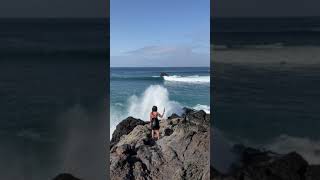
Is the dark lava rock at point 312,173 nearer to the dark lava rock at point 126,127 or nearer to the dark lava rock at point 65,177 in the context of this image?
the dark lava rock at point 65,177

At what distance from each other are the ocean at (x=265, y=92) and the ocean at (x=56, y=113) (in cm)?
155

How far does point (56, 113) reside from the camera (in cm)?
642

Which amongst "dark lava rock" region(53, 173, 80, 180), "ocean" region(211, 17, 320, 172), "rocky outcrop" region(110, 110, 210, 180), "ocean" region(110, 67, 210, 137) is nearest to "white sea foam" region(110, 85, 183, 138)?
"ocean" region(110, 67, 210, 137)

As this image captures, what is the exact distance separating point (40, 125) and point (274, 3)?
350 cm

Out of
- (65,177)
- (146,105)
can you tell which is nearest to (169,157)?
(65,177)

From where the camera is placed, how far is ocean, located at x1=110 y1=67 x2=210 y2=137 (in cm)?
2147

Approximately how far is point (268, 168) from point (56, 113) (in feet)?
9.70

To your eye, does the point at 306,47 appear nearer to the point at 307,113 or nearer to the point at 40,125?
the point at 307,113

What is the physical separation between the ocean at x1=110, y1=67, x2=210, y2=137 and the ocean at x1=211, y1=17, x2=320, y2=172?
11.1 meters

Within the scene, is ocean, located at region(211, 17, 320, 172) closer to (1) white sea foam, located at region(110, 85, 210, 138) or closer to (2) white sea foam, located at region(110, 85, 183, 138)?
(2) white sea foam, located at region(110, 85, 183, 138)

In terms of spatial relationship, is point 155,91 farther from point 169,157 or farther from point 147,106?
point 169,157

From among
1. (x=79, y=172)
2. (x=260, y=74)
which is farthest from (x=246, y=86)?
(x=79, y=172)

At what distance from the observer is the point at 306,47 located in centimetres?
673

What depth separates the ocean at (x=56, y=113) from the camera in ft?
20.9
